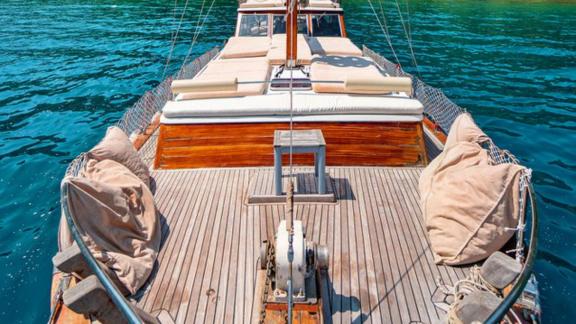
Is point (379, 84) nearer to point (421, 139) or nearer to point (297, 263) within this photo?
point (421, 139)

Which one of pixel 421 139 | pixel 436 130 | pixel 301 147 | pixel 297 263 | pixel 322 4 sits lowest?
pixel 436 130

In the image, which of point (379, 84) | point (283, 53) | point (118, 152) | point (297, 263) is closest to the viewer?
point (297, 263)

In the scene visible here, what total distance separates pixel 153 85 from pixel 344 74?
11.5 m

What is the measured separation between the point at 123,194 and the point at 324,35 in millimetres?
10270

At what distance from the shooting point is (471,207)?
15.4ft

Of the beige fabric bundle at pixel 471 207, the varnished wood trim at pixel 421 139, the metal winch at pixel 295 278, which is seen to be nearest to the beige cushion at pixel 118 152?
the metal winch at pixel 295 278

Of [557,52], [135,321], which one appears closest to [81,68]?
[135,321]

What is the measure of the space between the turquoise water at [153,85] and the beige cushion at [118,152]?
270 centimetres

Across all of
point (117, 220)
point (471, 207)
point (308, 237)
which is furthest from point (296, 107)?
point (117, 220)

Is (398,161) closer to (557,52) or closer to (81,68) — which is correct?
(81,68)

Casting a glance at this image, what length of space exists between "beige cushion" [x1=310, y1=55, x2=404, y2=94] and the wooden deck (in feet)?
4.97

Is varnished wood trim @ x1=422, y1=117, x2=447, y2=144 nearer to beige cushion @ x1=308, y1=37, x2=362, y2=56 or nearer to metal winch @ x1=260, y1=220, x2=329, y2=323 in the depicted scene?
beige cushion @ x1=308, y1=37, x2=362, y2=56

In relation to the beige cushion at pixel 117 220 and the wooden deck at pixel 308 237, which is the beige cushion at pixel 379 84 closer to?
the wooden deck at pixel 308 237

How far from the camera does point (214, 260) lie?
497 centimetres
